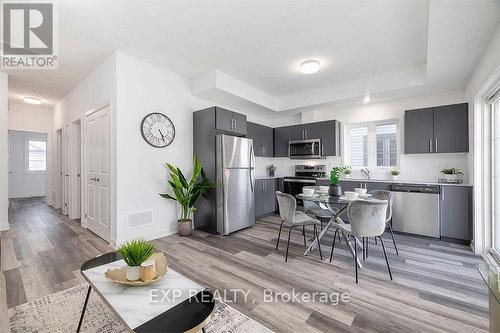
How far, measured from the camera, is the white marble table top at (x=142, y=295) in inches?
44.5

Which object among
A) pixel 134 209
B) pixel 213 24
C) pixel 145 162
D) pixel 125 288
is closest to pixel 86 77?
pixel 145 162

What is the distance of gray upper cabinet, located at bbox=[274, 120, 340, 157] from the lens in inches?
192

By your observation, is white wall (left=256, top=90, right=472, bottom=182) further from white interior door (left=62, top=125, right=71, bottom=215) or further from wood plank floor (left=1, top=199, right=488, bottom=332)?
white interior door (left=62, top=125, right=71, bottom=215)

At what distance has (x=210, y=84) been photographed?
394 centimetres

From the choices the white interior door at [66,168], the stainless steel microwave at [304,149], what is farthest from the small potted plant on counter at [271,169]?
the white interior door at [66,168]

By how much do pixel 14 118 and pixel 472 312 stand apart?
9618mm

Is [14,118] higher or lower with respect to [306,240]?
higher

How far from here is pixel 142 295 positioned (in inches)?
50.6

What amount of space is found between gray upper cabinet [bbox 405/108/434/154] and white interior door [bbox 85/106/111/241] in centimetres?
517

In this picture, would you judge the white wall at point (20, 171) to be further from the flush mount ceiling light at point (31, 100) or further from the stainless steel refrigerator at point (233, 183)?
the stainless steel refrigerator at point (233, 183)

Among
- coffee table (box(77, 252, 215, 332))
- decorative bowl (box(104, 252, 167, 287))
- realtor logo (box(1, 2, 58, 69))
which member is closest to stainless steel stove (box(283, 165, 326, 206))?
decorative bowl (box(104, 252, 167, 287))

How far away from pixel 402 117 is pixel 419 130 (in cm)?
51

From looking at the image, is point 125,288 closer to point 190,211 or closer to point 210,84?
point 190,211

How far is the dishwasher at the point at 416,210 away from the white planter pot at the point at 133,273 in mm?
4120
